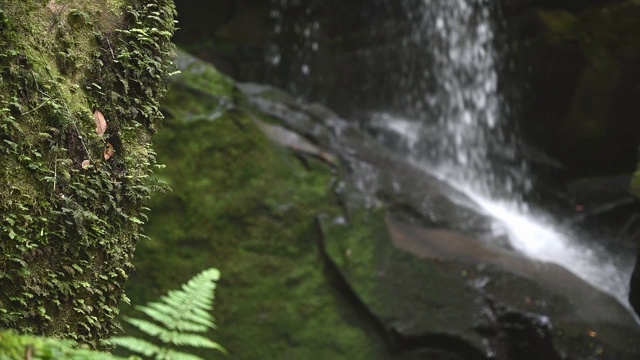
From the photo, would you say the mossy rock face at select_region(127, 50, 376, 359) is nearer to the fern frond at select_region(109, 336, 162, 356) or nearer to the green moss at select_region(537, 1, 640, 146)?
the fern frond at select_region(109, 336, 162, 356)

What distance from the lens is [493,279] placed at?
5.28m

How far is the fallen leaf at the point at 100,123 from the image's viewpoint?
6.27 ft

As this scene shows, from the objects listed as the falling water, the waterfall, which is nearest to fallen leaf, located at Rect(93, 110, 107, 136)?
the falling water

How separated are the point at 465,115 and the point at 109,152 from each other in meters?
9.34

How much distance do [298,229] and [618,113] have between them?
728 centimetres

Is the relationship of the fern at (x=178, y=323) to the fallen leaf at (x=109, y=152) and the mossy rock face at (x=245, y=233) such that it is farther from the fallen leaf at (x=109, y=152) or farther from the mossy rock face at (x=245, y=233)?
the mossy rock face at (x=245, y=233)

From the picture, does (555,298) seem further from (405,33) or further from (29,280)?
(405,33)

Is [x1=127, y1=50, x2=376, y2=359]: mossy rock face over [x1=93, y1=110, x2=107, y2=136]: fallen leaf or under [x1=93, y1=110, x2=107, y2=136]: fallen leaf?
under

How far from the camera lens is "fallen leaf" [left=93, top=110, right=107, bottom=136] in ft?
6.27

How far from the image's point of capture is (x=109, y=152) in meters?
1.94

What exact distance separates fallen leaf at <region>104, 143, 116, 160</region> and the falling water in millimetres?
7669

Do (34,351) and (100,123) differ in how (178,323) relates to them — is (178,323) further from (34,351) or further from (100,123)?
(100,123)

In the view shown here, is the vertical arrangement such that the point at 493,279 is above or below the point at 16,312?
below

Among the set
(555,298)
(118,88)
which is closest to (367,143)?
(555,298)
